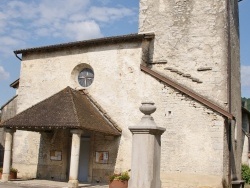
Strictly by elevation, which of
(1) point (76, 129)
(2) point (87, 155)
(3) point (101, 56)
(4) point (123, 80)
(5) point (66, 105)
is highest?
(3) point (101, 56)

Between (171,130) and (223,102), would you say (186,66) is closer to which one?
(223,102)

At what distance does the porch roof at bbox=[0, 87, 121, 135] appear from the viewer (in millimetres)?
13578

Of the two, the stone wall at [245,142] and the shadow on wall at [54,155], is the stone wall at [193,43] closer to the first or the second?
the shadow on wall at [54,155]

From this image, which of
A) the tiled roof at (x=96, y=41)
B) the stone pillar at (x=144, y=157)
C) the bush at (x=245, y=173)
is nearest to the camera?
the stone pillar at (x=144, y=157)

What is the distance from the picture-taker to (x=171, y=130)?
14180 mm

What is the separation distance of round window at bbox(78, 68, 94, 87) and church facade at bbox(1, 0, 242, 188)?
48mm

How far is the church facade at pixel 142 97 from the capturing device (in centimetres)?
1365

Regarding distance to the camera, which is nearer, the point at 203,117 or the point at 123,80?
the point at 203,117

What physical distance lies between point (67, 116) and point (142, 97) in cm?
334

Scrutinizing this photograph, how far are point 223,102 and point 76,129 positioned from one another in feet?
20.7

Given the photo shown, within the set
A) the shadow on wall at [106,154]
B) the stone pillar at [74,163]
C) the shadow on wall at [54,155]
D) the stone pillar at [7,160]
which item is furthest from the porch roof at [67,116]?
the shadow on wall at [54,155]

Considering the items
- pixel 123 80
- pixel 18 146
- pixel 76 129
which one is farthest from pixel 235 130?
pixel 18 146

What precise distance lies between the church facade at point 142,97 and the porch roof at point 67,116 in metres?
0.05

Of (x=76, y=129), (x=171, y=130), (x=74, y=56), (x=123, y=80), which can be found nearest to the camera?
(x=76, y=129)
